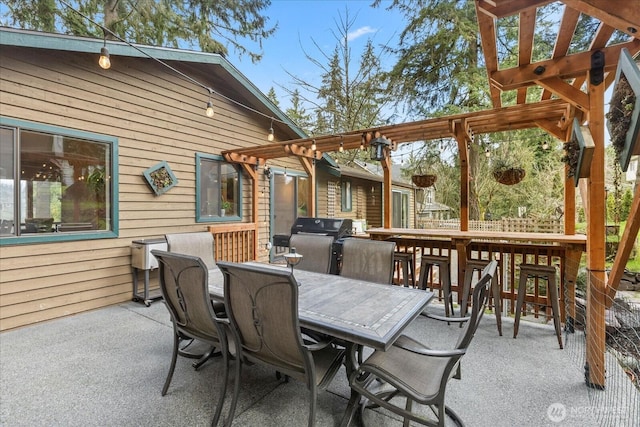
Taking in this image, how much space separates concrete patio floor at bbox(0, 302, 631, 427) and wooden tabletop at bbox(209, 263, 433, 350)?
732mm

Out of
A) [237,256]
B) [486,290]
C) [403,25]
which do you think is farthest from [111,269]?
[403,25]

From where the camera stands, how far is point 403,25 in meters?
8.51

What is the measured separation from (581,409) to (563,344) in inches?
45.8

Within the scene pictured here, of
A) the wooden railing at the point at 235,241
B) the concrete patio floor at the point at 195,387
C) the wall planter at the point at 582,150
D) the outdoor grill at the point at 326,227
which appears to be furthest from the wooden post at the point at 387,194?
the wooden railing at the point at 235,241

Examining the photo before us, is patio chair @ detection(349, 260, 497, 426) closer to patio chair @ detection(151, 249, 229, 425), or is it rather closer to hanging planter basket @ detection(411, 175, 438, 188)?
patio chair @ detection(151, 249, 229, 425)

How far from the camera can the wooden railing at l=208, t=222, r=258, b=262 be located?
18.6 feet

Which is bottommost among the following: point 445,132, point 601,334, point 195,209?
point 601,334

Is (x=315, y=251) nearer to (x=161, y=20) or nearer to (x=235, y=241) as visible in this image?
(x=235, y=241)

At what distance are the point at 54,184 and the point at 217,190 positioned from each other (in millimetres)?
2600

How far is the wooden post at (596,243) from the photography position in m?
2.29

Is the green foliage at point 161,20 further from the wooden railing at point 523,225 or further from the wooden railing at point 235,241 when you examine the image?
the wooden railing at point 523,225

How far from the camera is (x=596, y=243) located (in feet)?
7.70

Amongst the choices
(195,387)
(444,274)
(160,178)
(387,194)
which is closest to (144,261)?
(160,178)

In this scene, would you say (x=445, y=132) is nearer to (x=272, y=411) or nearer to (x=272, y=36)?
(x=272, y=411)
